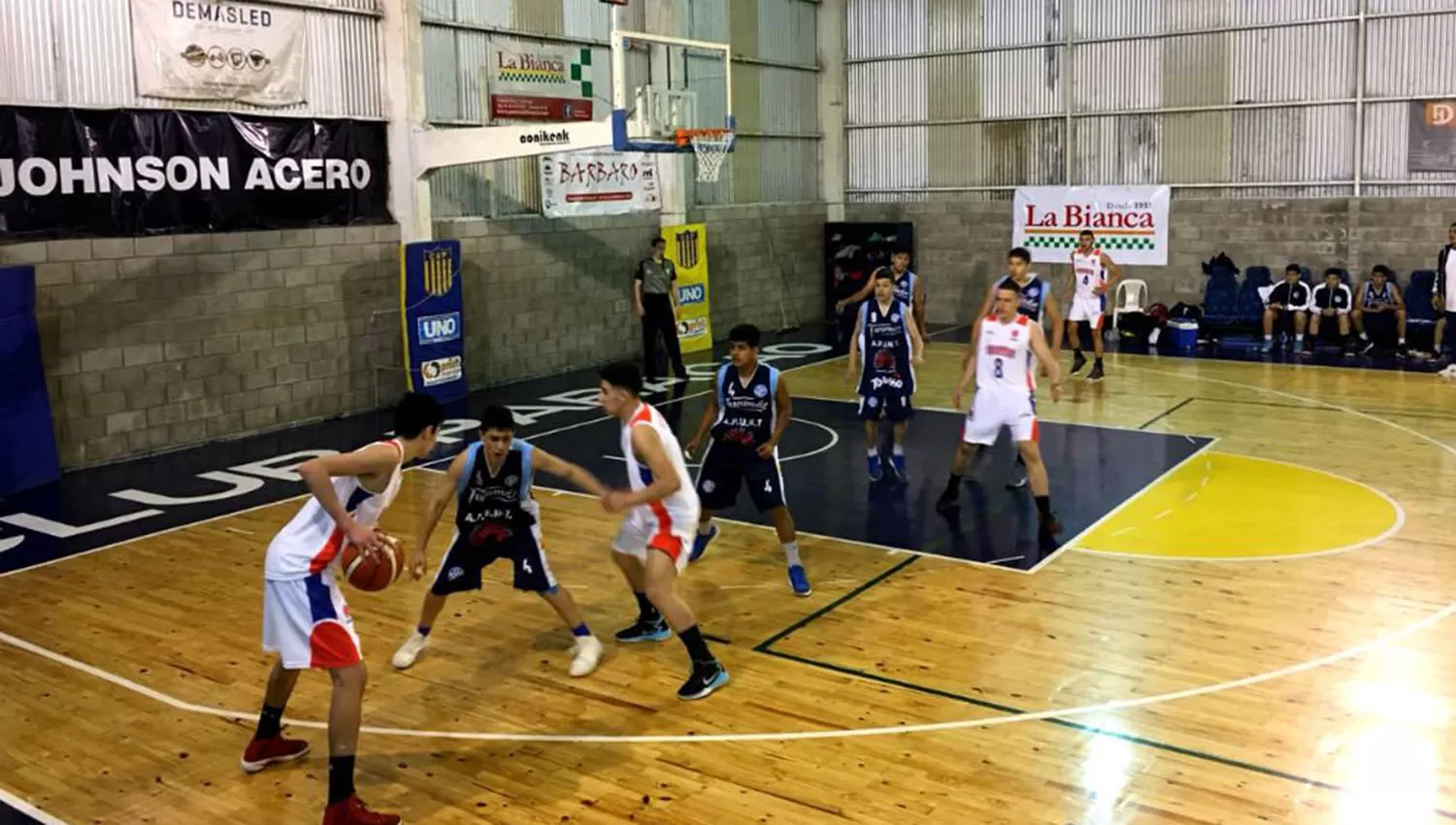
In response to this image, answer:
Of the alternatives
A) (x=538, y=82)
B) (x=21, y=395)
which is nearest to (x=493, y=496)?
(x=21, y=395)

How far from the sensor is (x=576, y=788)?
5.78 metres

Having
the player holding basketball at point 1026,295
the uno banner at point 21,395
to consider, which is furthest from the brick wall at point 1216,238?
A: the uno banner at point 21,395

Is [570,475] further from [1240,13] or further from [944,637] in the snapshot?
[1240,13]

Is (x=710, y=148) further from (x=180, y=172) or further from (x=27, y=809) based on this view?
(x=27, y=809)

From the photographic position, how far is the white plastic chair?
845 inches

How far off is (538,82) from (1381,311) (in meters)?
12.4

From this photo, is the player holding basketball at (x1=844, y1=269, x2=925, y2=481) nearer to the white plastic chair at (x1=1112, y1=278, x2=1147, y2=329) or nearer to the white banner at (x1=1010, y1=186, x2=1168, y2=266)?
the white plastic chair at (x1=1112, y1=278, x2=1147, y2=329)

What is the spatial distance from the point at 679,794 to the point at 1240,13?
18.9 metres

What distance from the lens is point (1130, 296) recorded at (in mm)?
21531

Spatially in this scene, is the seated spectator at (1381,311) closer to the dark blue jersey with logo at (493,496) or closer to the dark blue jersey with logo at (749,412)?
the dark blue jersey with logo at (749,412)

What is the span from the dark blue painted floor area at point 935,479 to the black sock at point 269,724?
4734mm

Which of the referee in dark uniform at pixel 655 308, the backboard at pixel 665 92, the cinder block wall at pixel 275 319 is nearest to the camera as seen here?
the cinder block wall at pixel 275 319

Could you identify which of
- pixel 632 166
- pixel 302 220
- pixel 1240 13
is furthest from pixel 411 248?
pixel 1240 13

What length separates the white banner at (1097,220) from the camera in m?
21.6
